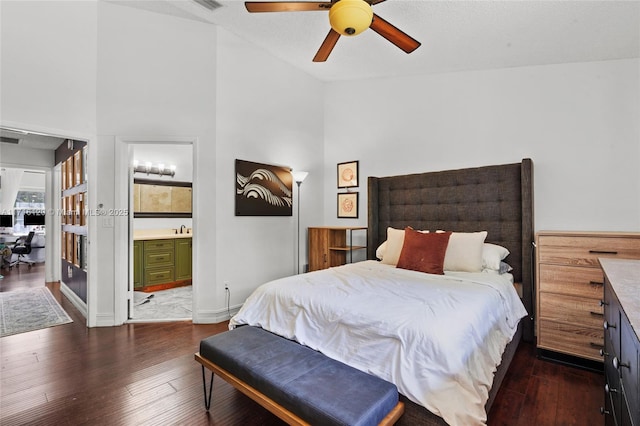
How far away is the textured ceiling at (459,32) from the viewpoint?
2.44 metres

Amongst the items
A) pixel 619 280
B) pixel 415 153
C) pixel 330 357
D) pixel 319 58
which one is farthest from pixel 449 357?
pixel 415 153

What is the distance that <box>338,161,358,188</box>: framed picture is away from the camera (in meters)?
4.47

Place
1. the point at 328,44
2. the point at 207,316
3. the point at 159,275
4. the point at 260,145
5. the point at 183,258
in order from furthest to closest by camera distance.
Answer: the point at 183,258, the point at 159,275, the point at 260,145, the point at 207,316, the point at 328,44

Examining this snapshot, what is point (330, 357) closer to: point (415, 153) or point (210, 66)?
point (415, 153)

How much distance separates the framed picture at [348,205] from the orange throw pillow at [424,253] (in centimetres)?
139

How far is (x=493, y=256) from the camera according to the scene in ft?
9.58

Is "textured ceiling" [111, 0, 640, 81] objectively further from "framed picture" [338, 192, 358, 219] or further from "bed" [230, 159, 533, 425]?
"framed picture" [338, 192, 358, 219]

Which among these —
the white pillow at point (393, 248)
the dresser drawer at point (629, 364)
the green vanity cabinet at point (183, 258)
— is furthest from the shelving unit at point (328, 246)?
the dresser drawer at point (629, 364)

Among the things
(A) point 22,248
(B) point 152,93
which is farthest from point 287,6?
(A) point 22,248

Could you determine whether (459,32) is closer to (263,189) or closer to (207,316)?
(263,189)

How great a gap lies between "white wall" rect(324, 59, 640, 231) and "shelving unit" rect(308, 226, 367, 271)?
1.01 metres

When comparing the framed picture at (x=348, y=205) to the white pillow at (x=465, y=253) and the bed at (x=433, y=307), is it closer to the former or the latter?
the bed at (x=433, y=307)

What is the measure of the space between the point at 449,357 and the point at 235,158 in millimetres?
3111

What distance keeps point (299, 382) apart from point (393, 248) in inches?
84.4
